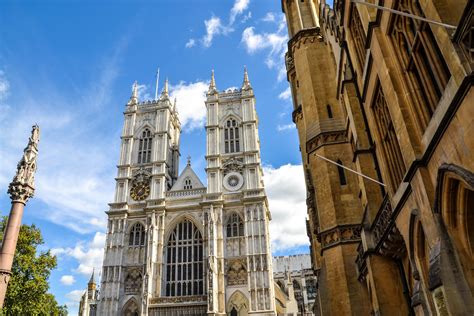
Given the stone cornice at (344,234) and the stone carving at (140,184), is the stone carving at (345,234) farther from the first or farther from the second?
the stone carving at (140,184)

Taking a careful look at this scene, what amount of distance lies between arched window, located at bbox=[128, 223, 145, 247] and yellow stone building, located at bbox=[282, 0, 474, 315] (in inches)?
1252

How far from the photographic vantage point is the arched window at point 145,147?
160 feet

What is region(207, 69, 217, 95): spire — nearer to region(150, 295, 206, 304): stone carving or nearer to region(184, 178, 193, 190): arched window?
region(184, 178, 193, 190): arched window

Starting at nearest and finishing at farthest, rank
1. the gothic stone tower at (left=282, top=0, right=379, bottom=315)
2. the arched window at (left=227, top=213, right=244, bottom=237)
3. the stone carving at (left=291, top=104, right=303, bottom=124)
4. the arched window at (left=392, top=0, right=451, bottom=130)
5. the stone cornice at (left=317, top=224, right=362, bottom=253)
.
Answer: the arched window at (left=392, top=0, right=451, bottom=130) → the gothic stone tower at (left=282, top=0, right=379, bottom=315) → the stone cornice at (left=317, top=224, right=362, bottom=253) → the stone carving at (left=291, top=104, right=303, bottom=124) → the arched window at (left=227, top=213, right=244, bottom=237)

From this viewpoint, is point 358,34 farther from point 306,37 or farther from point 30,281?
point 30,281

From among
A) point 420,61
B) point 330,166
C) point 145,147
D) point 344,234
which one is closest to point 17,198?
point 330,166

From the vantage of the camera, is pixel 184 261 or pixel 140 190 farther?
pixel 140 190

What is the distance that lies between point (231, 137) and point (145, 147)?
37.3ft

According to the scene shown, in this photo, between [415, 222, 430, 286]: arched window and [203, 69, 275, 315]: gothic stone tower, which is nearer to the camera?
[415, 222, 430, 286]: arched window

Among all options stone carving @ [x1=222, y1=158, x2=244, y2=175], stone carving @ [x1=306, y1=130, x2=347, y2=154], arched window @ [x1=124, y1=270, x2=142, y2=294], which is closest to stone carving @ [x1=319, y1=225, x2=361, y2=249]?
stone carving @ [x1=306, y1=130, x2=347, y2=154]

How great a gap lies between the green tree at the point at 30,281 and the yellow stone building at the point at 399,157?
19.4 m

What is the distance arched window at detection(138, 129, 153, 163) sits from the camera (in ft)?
160

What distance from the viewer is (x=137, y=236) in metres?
43.2

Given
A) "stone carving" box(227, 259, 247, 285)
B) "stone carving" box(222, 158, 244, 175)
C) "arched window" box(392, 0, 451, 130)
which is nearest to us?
"arched window" box(392, 0, 451, 130)
